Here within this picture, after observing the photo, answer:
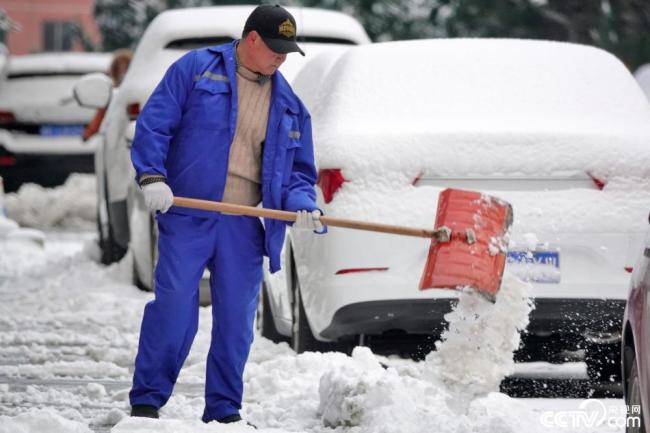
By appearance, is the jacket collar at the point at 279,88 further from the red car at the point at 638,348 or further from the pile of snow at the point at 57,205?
the pile of snow at the point at 57,205

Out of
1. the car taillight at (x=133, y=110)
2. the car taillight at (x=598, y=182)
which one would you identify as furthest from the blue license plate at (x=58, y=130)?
the car taillight at (x=598, y=182)

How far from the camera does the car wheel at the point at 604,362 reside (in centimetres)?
847

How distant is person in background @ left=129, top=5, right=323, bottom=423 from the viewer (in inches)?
272

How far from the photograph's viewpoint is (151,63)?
472 inches

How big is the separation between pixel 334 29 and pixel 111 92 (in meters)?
1.67

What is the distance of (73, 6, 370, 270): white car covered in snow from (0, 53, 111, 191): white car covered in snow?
630 centimetres

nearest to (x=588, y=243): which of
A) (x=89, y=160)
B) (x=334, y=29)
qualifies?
(x=334, y=29)

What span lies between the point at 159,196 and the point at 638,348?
80.5 inches

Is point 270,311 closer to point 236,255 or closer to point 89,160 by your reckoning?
point 236,255

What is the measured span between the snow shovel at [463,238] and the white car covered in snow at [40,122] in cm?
1235

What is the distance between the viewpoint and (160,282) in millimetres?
7000

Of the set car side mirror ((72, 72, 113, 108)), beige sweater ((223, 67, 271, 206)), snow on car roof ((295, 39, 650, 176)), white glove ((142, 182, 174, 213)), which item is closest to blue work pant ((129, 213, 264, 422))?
beige sweater ((223, 67, 271, 206))

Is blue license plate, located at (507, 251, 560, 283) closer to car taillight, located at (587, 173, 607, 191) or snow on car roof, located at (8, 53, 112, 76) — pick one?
car taillight, located at (587, 173, 607, 191)

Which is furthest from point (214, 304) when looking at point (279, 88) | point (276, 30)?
point (276, 30)
